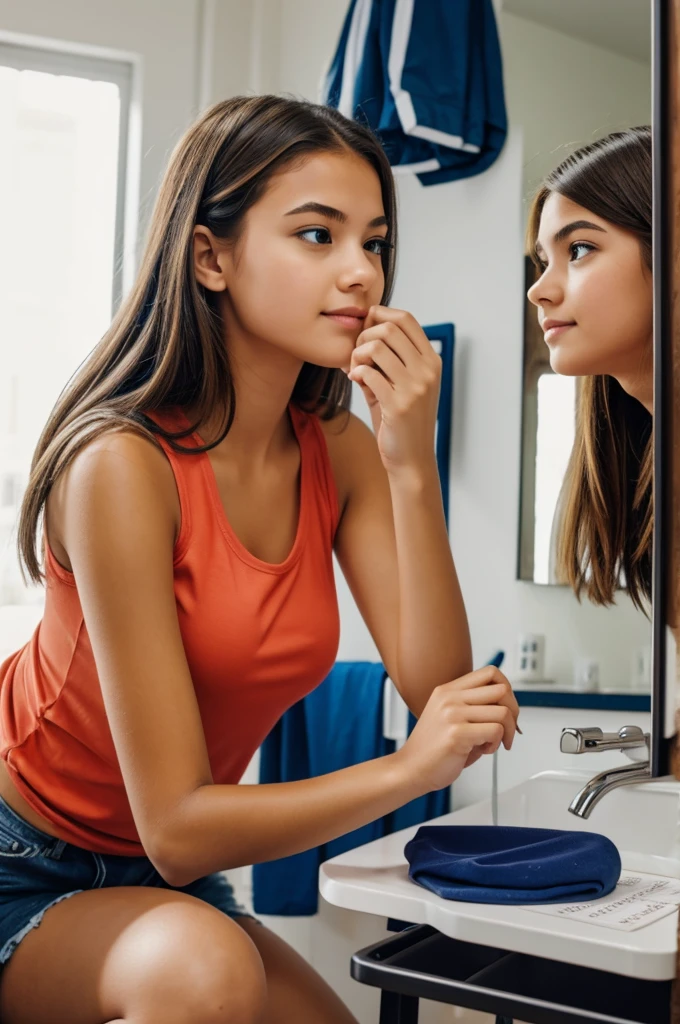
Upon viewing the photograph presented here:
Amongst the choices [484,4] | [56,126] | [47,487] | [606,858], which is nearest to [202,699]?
[47,487]

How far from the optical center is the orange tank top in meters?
1.03

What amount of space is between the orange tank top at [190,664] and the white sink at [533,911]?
7.7 inches

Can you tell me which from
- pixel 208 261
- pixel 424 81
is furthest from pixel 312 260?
pixel 424 81

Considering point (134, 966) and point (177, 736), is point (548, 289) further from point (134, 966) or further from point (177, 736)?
point (134, 966)

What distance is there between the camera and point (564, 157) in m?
1.07

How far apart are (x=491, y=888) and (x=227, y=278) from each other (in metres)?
0.65

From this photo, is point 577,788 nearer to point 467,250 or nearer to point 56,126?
point 467,250

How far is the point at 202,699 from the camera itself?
3.48ft

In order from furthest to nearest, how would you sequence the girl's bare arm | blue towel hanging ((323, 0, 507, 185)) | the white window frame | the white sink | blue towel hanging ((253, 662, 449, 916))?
the white window frame, blue towel hanging ((253, 662, 449, 916)), blue towel hanging ((323, 0, 507, 185)), the girl's bare arm, the white sink

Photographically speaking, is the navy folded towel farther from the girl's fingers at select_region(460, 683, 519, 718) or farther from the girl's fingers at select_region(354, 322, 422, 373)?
the girl's fingers at select_region(354, 322, 422, 373)

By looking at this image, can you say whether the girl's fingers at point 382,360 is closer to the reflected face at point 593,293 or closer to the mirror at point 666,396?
the reflected face at point 593,293

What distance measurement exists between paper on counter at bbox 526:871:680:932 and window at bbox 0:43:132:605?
1575 millimetres

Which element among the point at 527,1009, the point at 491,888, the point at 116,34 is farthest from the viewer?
the point at 116,34

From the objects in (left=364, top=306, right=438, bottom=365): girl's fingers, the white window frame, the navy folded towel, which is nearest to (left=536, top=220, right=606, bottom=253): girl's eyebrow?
(left=364, top=306, right=438, bottom=365): girl's fingers
